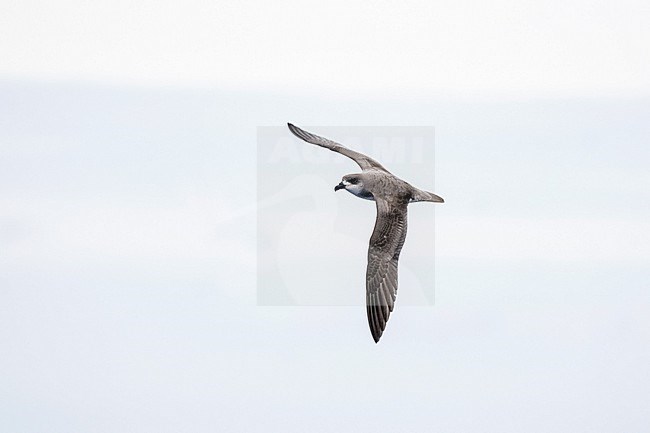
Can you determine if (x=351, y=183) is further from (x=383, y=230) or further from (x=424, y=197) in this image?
(x=383, y=230)

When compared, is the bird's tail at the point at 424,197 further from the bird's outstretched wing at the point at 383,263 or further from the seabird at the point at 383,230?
the bird's outstretched wing at the point at 383,263

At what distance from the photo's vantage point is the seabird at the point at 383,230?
35.8 m

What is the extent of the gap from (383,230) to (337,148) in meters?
6.26

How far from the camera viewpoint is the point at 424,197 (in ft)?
125

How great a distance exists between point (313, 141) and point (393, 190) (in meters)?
5.33

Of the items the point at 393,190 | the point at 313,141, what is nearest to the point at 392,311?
the point at 393,190

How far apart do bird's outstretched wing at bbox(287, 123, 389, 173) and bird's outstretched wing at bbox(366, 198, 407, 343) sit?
12.5 feet

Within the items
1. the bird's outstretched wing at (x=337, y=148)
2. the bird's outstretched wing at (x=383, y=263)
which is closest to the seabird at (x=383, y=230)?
the bird's outstretched wing at (x=383, y=263)

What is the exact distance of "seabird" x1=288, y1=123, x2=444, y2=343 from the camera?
35.8m

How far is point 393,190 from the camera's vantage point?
38.0 metres

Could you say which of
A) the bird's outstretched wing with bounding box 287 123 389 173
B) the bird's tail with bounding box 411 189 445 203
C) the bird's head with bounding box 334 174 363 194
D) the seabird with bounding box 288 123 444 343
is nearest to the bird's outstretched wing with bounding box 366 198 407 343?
the seabird with bounding box 288 123 444 343

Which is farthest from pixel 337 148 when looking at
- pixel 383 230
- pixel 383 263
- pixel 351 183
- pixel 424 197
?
pixel 383 263

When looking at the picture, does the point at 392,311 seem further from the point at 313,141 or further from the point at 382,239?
the point at 313,141

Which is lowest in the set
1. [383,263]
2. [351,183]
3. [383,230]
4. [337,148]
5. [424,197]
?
[383,263]
